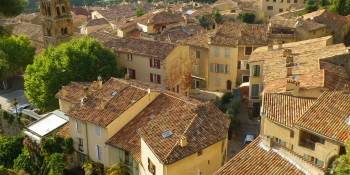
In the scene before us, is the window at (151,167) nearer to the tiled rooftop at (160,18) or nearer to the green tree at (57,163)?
the green tree at (57,163)

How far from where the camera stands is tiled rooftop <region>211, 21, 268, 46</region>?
178ft

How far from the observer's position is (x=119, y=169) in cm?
3400

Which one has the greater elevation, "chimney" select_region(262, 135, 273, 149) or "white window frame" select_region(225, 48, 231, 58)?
"chimney" select_region(262, 135, 273, 149)

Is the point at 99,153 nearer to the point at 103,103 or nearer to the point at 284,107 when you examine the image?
the point at 103,103

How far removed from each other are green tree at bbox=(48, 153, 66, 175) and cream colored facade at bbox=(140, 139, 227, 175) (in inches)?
401

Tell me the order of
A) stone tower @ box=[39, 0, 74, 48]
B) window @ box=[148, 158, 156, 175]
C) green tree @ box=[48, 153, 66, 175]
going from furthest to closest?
stone tower @ box=[39, 0, 74, 48] → green tree @ box=[48, 153, 66, 175] → window @ box=[148, 158, 156, 175]

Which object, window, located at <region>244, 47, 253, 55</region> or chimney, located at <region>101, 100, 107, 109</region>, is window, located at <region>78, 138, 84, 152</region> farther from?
window, located at <region>244, 47, 253, 55</region>

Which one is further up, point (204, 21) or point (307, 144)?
point (204, 21)

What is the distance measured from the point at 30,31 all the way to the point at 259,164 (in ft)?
235

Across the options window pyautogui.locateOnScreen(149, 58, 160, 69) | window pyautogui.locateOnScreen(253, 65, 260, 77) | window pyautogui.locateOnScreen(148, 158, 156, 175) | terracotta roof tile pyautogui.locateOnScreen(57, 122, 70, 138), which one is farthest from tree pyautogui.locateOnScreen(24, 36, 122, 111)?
window pyautogui.locateOnScreen(148, 158, 156, 175)

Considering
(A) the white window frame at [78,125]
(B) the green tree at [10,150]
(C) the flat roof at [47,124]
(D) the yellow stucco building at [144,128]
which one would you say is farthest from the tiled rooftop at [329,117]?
(B) the green tree at [10,150]

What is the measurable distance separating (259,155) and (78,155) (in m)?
21.8

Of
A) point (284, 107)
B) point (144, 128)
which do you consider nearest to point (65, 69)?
point (144, 128)

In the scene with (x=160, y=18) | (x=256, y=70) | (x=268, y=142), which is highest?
(x=160, y=18)
